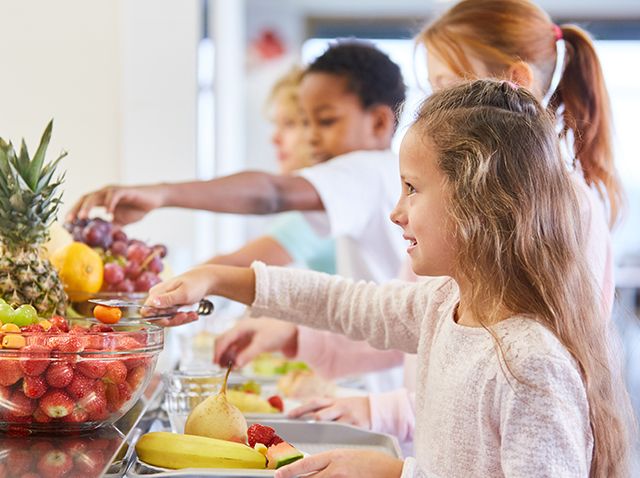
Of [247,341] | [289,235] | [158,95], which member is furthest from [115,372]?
[158,95]

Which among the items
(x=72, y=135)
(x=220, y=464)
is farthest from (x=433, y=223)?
(x=72, y=135)

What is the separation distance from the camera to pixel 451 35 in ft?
5.91

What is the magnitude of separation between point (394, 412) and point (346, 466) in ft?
2.18

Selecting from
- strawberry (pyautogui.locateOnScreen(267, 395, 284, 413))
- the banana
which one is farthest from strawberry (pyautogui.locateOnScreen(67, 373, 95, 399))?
strawberry (pyautogui.locateOnScreen(267, 395, 284, 413))

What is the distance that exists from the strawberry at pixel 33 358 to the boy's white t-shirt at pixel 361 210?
1.15 m

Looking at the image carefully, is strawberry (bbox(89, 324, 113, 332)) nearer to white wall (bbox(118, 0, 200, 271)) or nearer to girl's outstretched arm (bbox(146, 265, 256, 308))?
girl's outstretched arm (bbox(146, 265, 256, 308))

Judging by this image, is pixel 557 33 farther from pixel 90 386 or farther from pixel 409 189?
pixel 90 386

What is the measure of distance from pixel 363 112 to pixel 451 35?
Answer: 3.37ft

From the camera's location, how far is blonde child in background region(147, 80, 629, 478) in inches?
43.8

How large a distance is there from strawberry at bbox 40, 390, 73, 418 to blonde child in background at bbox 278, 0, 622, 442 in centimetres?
57

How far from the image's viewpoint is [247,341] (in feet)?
6.75

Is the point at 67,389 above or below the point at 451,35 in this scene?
below

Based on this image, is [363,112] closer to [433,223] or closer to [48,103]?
[48,103]

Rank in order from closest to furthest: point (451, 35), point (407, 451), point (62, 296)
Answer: point (62, 296) < point (451, 35) < point (407, 451)
